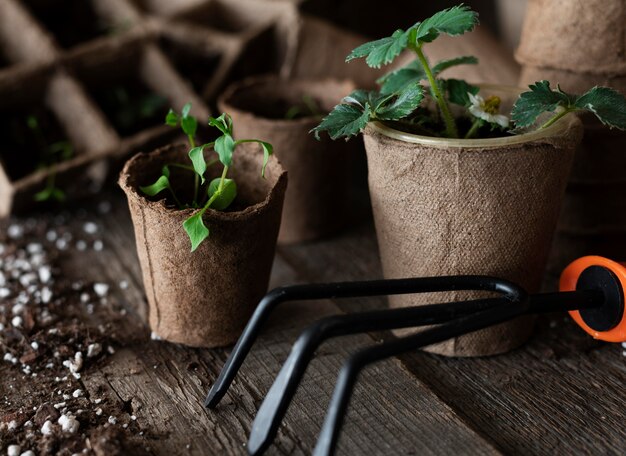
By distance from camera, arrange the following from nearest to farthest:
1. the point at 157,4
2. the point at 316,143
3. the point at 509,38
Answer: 1. the point at 316,143
2. the point at 509,38
3. the point at 157,4

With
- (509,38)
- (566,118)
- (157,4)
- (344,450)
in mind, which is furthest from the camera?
(157,4)

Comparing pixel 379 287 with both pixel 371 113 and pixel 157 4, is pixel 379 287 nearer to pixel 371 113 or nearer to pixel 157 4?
A: pixel 371 113

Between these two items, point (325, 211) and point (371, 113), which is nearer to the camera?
point (371, 113)

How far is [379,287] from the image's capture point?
1.00 metres

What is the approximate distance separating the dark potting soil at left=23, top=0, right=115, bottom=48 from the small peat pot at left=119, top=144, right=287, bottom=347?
70cm

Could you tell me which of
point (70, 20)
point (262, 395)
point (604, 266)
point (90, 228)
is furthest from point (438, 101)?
point (70, 20)

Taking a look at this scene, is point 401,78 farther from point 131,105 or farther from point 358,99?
point 131,105

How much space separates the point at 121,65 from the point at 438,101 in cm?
88

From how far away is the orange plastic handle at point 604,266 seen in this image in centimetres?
104

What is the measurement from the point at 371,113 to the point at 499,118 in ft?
0.63

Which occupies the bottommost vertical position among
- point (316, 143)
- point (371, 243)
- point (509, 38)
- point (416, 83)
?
point (371, 243)

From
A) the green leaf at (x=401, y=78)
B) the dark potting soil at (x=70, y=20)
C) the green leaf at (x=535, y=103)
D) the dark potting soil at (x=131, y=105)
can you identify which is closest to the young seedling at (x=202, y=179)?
the green leaf at (x=401, y=78)

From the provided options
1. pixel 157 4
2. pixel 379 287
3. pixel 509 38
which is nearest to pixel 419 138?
Result: pixel 379 287

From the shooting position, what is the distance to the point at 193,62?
1.76 m
